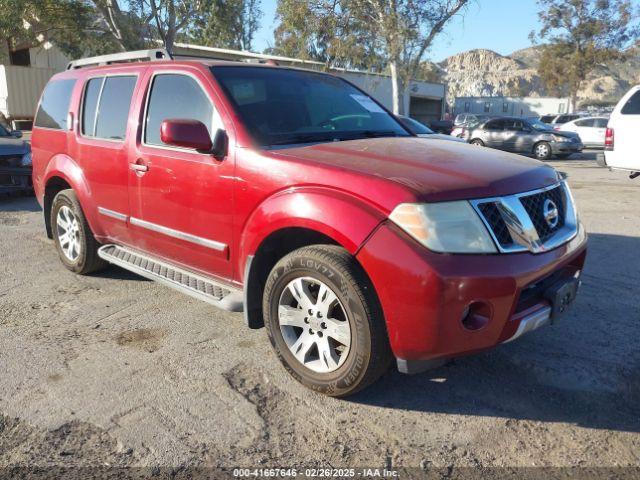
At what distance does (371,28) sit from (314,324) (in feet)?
76.3

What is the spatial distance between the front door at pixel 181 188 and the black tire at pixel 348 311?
0.66 m

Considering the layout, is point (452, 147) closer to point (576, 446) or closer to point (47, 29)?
point (576, 446)

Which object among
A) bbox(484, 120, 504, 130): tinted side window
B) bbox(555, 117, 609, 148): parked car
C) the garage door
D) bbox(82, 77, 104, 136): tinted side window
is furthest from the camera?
the garage door

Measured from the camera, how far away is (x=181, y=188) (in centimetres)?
384

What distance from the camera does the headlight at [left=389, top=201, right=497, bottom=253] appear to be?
8.79 ft

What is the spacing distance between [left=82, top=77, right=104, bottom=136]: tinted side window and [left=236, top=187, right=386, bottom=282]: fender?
2.24 m

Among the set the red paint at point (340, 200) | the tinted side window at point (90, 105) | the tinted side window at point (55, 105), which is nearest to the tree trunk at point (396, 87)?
the tinted side window at point (55, 105)

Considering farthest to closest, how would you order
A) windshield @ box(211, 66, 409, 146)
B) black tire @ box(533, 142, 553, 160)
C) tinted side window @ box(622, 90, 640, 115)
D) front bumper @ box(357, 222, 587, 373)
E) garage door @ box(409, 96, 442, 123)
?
garage door @ box(409, 96, 442, 123) < black tire @ box(533, 142, 553, 160) < tinted side window @ box(622, 90, 640, 115) < windshield @ box(211, 66, 409, 146) < front bumper @ box(357, 222, 587, 373)

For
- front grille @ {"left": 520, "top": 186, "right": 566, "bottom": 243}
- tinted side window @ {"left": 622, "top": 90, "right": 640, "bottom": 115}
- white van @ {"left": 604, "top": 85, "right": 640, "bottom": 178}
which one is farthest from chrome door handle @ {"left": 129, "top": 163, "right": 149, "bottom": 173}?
tinted side window @ {"left": 622, "top": 90, "right": 640, "bottom": 115}

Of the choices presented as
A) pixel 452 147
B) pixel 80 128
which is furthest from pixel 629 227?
pixel 80 128

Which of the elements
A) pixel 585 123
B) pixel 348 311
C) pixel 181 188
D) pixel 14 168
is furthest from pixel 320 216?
pixel 585 123

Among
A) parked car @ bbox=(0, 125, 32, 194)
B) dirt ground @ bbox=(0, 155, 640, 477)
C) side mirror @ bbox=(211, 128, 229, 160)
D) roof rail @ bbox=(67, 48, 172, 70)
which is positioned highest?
roof rail @ bbox=(67, 48, 172, 70)

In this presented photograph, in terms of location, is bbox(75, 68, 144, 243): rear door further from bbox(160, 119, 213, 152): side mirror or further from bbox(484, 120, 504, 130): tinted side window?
bbox(484, 120, 504, 130): tinted side window

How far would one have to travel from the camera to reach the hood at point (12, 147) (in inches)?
361
